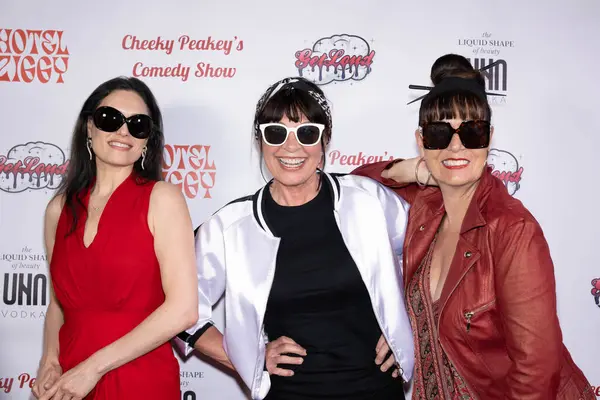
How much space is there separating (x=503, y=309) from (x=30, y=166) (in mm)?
2311

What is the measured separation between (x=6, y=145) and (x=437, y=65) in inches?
82.3

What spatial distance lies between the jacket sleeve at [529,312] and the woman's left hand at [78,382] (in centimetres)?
127

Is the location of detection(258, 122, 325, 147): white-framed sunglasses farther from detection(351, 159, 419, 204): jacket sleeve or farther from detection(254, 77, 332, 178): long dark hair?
detection(351, 159, 419, 204): jacket sleeve

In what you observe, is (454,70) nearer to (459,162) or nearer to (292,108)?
(459,162)

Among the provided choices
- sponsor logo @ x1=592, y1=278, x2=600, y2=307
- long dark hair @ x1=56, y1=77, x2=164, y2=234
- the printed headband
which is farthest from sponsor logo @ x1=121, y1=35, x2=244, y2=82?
sponsor logo @ x1=592, y1=278, x2=600, y2=307

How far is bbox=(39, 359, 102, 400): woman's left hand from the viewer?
71.2 inches

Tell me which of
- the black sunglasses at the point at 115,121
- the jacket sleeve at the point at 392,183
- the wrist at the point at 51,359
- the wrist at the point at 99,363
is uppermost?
the black sunglasses at the point at 115,121

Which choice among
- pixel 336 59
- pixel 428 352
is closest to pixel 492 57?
pixel 336 59

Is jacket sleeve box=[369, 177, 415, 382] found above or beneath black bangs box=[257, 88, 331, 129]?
beneath

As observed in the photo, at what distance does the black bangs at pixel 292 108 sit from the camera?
1966 millimetres

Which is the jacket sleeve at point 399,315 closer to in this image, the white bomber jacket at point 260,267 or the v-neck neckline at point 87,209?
the white bomber jacket at point 260,267

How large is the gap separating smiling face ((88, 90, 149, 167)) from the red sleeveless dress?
15 cm

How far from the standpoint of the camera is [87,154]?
83.4 inches

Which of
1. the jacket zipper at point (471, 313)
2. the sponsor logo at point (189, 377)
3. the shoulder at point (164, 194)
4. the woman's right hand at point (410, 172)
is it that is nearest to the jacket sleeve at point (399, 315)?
the woman's right hand at point (410, 172)
